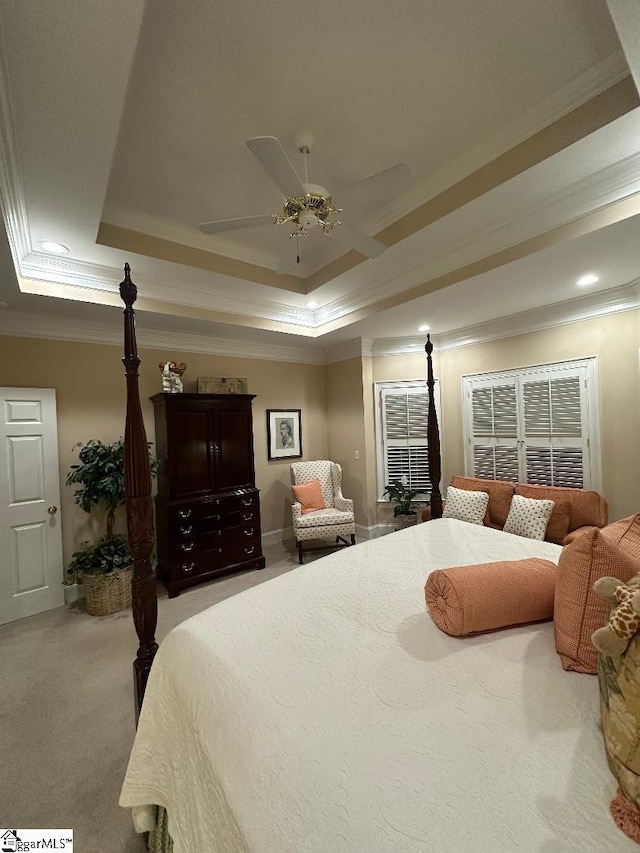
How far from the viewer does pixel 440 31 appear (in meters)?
1.48

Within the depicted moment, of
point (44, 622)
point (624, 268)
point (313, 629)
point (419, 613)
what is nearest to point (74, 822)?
point (313, 629)

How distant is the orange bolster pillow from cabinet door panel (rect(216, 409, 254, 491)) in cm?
279

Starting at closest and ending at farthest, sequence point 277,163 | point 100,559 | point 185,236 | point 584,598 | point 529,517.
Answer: point 584,598 → point 277,163 → point 185,236 → point 100,559 → point 529,517

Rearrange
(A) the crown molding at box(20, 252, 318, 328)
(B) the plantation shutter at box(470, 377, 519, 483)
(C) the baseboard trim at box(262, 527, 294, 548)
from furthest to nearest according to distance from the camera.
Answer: (C) the baseboard trim at box(262, 527, 294, 548)
(B) the plantation shutter at box(470, 377, 519, 483)
(A) the crown molding at box(20, 252, 318, 328)

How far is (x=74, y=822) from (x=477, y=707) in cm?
175

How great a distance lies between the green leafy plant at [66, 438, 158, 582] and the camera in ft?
9.87

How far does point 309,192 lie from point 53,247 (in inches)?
79.5

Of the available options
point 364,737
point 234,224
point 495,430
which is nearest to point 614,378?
point 495,430

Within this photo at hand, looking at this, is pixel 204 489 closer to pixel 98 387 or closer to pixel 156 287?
pixel 98 387

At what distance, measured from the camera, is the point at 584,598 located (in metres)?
1.08

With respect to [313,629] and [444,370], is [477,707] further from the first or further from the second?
[444,370]

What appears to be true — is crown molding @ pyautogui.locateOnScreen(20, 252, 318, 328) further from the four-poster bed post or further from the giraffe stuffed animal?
the giraffe stuffed animal

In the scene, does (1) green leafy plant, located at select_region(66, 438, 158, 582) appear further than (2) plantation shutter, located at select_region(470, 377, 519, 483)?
No

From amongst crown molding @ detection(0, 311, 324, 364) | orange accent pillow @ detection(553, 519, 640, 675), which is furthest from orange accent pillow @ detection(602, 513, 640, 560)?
crown molding @ detection(0, 311, 324, 364)
